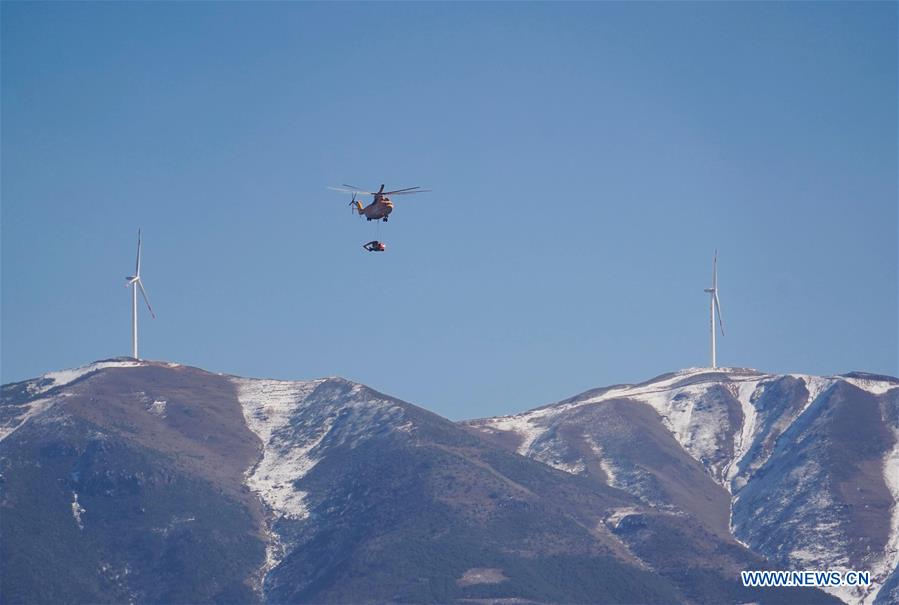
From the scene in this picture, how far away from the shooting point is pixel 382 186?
19762 centimetres
